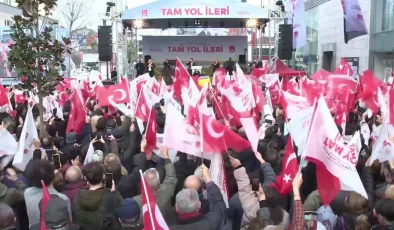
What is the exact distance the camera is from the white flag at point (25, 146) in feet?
19.8

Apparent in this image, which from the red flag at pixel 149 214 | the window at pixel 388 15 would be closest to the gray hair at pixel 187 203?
the red flag at pixel 149 214

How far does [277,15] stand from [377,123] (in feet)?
45.0

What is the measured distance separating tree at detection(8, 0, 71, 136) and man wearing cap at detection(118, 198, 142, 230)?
16.1 ft

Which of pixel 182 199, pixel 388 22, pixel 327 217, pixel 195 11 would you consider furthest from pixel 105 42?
pixel 182 199

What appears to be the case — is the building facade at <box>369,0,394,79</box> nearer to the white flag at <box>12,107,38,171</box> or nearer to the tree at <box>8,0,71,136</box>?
the tree at <box>8,0,71,136</box>

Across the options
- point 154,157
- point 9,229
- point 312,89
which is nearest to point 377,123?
point 312,89

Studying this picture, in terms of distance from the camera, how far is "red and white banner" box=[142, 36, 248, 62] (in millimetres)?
27047

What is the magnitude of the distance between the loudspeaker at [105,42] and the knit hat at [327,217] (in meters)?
17.3

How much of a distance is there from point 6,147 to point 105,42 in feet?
50.1

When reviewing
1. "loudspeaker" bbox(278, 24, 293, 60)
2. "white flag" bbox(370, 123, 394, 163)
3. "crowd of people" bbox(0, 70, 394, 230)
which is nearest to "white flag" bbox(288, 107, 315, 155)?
"crowd of people" bbox(0, 70, 394, 230)

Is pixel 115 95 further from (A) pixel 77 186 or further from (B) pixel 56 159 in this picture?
(A) pixel 77 186

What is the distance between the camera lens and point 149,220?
3512 millimetres

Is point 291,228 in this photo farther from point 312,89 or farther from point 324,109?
point 312,89

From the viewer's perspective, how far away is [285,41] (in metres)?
20.3
